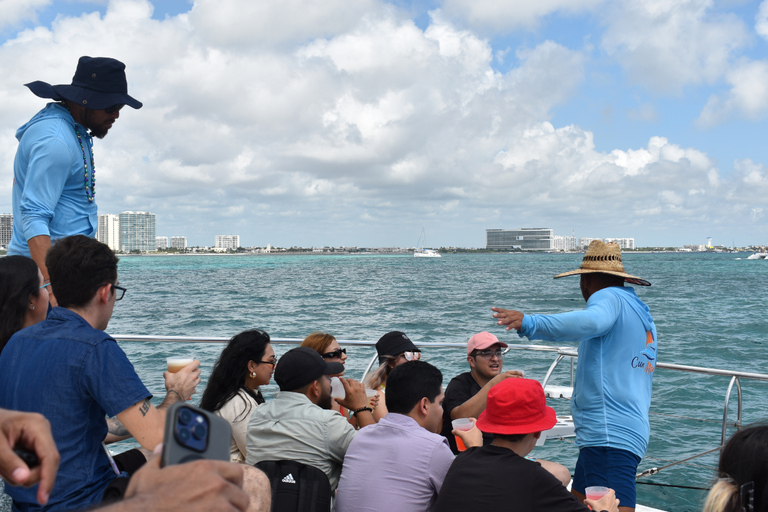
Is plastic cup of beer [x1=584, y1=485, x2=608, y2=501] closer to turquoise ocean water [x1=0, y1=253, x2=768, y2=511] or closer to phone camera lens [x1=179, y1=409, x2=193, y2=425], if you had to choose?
turquoise ocean water [x1=0, y1=253, x2=768, y2=511]

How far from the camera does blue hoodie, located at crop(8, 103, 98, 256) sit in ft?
9.26

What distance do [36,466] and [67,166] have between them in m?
2.25

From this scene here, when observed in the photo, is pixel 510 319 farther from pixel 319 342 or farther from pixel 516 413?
pixel 319 342

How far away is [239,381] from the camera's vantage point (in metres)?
3.65

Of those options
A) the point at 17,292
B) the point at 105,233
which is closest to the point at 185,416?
the point at 17,292

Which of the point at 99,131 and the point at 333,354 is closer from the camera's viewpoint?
the point at 99,131

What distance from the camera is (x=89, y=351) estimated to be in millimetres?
2023

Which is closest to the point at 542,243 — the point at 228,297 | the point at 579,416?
the point at 228,297

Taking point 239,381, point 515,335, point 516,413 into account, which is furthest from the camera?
point 515,335

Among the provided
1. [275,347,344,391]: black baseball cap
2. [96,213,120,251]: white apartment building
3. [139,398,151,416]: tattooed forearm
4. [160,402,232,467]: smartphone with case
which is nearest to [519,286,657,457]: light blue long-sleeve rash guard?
[275,347,344,391]: black baseball cap

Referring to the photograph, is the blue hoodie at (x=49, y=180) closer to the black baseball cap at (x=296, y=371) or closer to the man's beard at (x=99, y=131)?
the man's beard at (x=99, y=131)

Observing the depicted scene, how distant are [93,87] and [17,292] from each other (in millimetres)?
1072

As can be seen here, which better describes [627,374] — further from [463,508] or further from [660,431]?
[660,431]

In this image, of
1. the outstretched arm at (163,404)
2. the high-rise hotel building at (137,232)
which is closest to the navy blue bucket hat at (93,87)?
the outstretched arm at (163,404)
